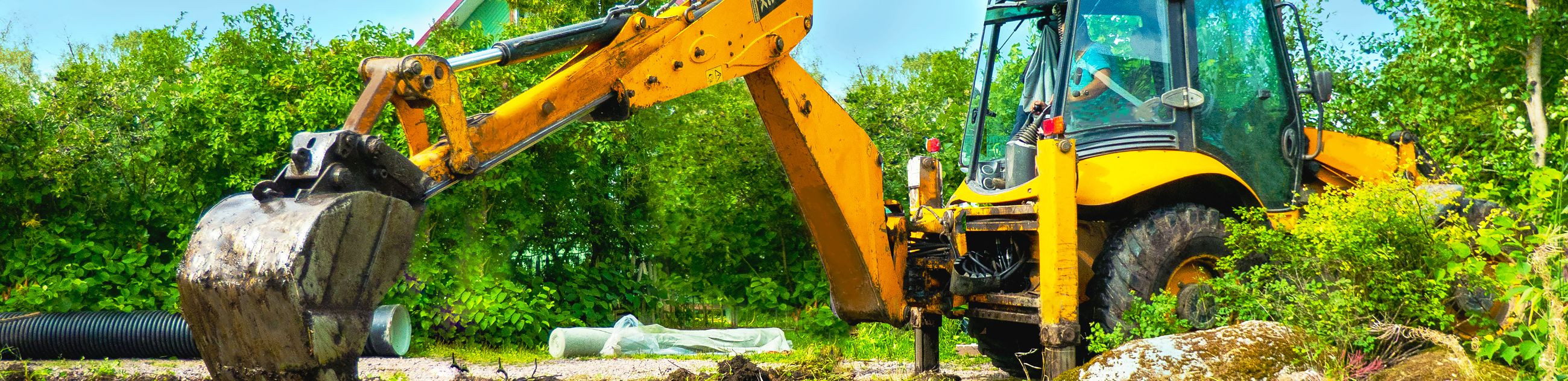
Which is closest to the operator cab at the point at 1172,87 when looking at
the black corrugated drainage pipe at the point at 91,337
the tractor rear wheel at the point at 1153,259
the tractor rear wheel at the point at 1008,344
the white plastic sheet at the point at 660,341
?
the tractor rear wheel at the point at 1153,259

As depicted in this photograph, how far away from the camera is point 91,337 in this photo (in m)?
8.53

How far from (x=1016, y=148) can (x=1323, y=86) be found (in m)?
1.63

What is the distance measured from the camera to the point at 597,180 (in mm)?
11336

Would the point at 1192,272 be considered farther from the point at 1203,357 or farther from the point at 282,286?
the point at 282,286

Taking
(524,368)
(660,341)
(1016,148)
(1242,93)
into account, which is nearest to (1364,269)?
(1242,93)

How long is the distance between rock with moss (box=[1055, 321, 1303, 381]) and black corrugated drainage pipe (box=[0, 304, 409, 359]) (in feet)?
20.1

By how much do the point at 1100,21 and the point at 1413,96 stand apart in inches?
254

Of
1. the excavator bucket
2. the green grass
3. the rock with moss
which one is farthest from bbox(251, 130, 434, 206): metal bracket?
the green grass

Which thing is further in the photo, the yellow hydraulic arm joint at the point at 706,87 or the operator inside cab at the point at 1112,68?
the operator inside cab at the point at 1112,68

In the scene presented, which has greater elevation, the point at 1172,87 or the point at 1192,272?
the point at 1172,87

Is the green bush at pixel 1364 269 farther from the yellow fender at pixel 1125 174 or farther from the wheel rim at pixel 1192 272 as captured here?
the yellow fender at pixel 1125 174

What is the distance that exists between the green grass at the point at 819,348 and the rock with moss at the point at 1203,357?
10.9ft

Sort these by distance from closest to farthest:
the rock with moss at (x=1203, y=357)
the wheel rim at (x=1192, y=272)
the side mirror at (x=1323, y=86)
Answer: the rock with moss at (x=1203, y=357), the wheel rim at (x=1192, y=272), the side mirror at (x=1323, y=86)

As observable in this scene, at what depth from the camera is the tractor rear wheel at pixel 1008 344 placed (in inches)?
246
